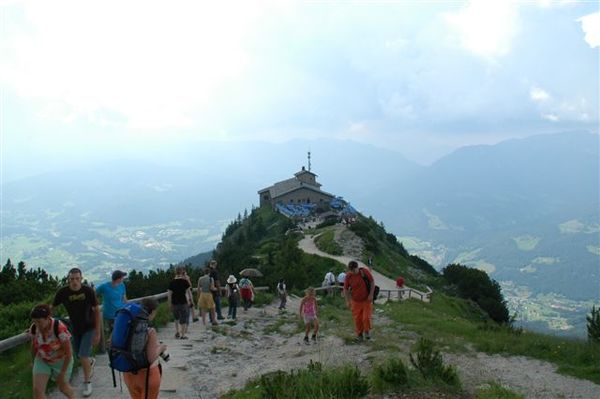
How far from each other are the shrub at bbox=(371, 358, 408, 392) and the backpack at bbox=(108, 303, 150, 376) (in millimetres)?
3529

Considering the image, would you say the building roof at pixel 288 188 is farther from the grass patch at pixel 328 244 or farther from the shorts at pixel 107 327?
the shorts at pixel 107 327

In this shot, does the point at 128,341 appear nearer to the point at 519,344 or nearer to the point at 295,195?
the point at 519,344

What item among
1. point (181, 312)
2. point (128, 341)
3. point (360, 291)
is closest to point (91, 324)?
point (128, 341)

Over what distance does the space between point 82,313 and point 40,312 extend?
1.42 meters

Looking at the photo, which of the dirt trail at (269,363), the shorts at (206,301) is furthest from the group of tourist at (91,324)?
the shorts at (206,301)

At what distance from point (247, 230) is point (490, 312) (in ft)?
124

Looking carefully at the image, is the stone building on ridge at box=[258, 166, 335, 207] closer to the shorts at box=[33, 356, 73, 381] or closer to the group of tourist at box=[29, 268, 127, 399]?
the group of tourist at box=[29, 268, 127, 399]

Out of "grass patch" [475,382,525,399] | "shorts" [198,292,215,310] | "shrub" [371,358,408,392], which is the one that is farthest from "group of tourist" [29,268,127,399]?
"grass patch" [475,382,525,399]

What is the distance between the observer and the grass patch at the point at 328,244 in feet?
154

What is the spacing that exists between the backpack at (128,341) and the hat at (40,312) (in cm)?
133

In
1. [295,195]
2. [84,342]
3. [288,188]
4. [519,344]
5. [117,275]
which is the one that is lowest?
[519,344]

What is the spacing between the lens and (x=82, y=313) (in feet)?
26.1

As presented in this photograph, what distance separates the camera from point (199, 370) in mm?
9820

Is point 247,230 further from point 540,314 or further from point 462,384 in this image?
point 540,314
